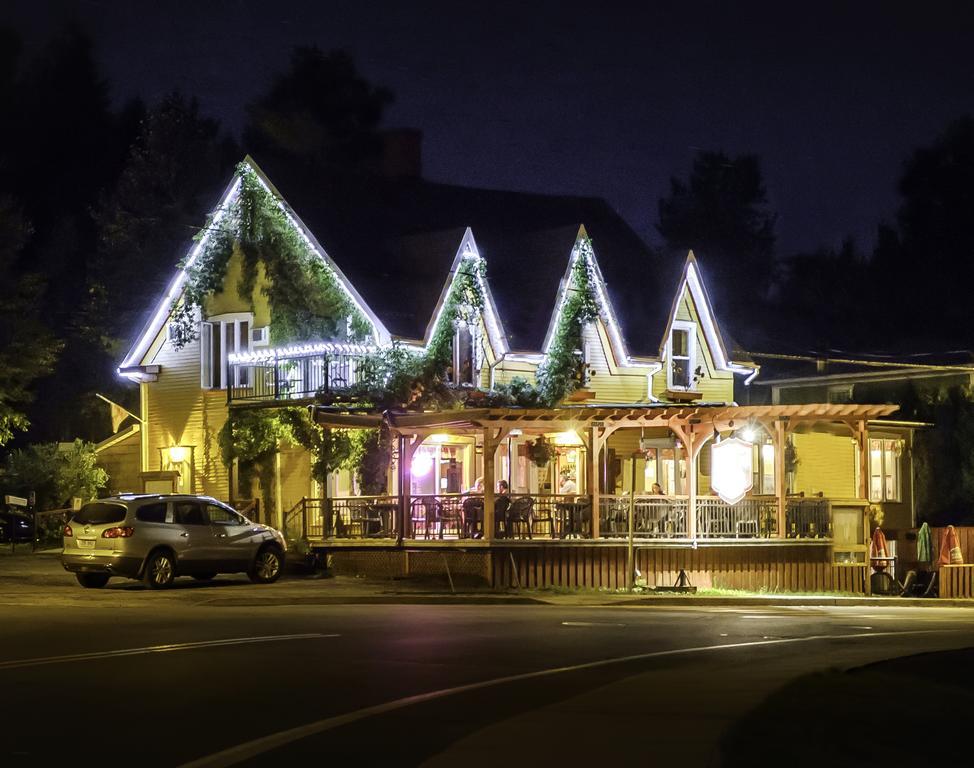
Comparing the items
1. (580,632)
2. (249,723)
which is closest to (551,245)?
(580,632)

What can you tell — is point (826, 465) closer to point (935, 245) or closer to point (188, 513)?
point (188, 513)

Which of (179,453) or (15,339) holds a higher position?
(15,339)

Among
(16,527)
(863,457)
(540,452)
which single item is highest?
A: (540,452)

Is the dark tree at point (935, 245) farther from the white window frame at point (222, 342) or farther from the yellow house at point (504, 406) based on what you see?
the white window frame at point (222, 342)

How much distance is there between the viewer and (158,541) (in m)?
29.8

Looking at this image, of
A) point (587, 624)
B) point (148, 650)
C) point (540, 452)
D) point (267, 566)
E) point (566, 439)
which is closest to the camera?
point (148, 650)

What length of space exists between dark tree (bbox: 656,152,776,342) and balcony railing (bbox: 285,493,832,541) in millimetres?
59246

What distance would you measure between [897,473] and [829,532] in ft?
45.0

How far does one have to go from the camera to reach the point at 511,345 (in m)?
40.8

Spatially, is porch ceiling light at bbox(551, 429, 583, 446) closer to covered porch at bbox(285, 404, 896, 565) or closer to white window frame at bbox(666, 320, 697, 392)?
covered porch at bbox(285, 404, 896, 565)

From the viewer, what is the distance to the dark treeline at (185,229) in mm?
63438

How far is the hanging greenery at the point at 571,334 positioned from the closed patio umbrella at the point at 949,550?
9.52m

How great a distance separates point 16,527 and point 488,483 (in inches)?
782

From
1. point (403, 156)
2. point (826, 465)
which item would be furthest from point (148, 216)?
point (826, 465)
